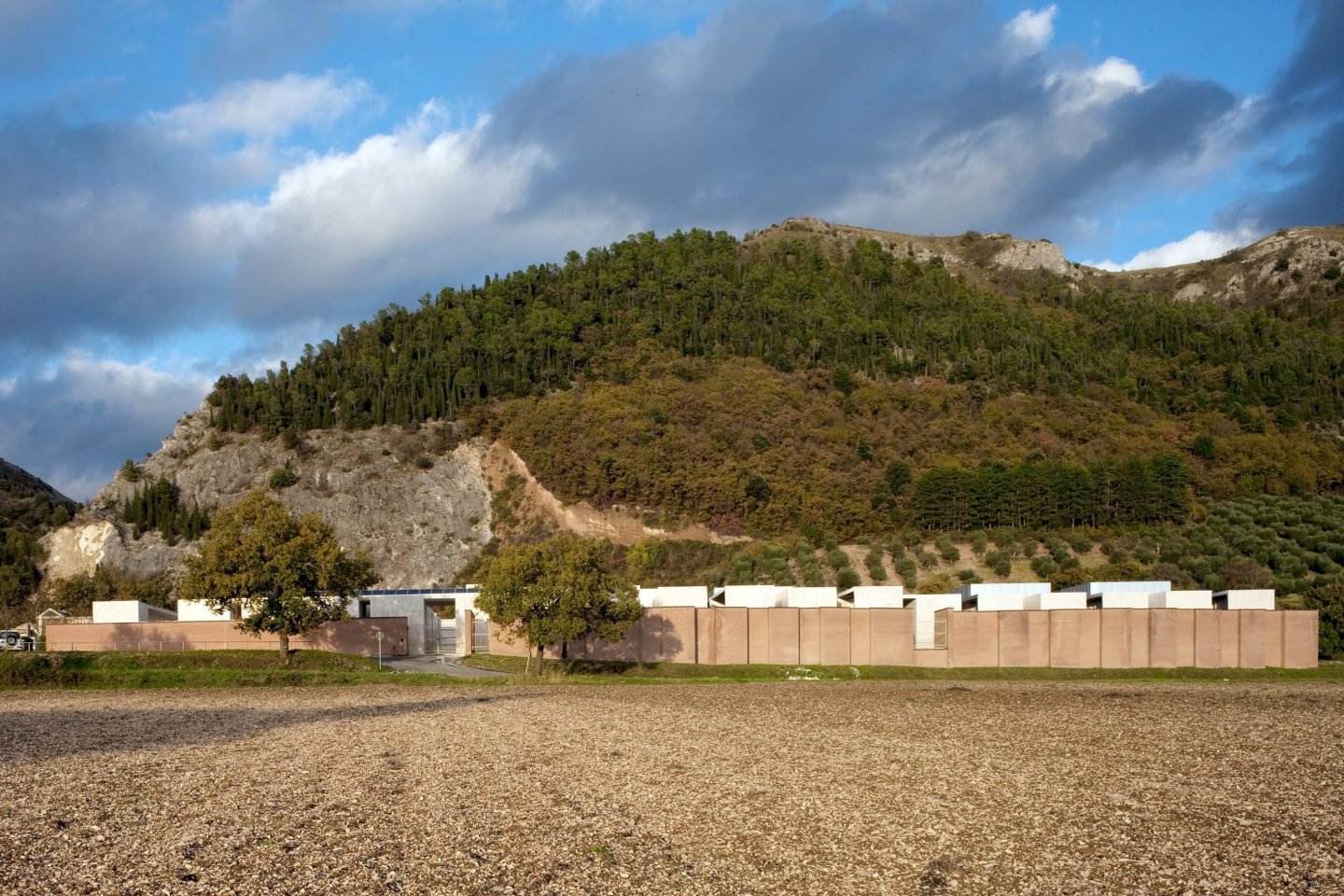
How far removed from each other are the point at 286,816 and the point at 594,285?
148614 millimetres

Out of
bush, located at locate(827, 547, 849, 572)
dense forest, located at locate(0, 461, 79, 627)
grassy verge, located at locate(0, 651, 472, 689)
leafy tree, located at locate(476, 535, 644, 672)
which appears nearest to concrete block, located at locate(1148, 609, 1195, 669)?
leafy tree, located at locate(476, 535, 644, 672)

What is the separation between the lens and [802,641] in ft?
205

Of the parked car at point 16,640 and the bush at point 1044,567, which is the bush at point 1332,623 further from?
the parked car at point 16,640

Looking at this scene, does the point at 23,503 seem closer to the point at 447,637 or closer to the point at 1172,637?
the point at 447,637

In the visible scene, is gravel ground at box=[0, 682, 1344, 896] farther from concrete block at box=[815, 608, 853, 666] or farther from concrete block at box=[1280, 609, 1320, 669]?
concrete block at box=[1280, 609, 1320, 669]

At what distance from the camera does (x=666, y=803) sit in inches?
800

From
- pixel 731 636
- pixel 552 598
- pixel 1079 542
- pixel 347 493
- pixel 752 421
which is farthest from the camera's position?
pixel 752 421

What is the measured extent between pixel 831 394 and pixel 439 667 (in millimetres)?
80503

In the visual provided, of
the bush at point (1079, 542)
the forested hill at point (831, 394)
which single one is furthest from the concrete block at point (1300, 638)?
the forested hill at point (831, 394)

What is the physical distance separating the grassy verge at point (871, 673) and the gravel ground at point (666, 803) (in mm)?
20483

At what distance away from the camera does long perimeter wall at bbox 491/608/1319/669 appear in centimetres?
6256

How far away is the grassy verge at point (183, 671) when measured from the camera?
4805 centimetres

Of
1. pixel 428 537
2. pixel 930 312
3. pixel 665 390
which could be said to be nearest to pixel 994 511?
pixel 665 390

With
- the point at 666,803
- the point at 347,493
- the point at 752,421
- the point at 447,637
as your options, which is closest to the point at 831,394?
the point at 752,421
